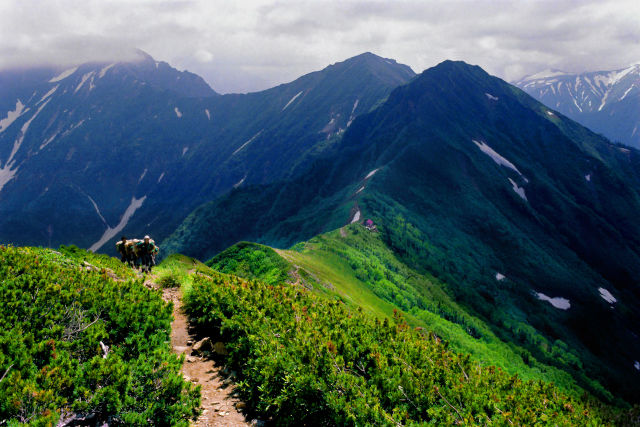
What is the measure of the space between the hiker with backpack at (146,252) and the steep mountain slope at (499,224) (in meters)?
64.3

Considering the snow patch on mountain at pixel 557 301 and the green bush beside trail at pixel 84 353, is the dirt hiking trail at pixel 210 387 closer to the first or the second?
the green bush beside trail at pixel 84 353

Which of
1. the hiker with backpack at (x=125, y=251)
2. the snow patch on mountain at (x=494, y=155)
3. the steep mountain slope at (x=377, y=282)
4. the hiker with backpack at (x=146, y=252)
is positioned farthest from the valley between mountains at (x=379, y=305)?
the hiker with backpack at (x=125, y=251)

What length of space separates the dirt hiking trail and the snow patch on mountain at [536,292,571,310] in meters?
109

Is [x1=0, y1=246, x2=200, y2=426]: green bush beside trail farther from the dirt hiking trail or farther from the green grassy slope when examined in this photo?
the green grassy slope

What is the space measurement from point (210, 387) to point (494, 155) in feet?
599

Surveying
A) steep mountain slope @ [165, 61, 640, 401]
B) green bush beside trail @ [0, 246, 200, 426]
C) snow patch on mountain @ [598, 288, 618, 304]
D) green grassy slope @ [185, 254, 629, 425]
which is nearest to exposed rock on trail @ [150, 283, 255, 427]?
green grassy slope @ [185, 254, 629, 425]

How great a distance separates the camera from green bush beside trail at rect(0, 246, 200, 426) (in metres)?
9.21

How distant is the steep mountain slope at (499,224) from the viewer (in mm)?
91375

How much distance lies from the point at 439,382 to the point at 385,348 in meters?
2.41

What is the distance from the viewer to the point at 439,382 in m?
13.4

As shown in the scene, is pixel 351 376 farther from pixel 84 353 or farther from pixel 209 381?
pixel 84 353

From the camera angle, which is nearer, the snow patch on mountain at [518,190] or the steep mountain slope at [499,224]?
the steep mountain slope at [499,224]

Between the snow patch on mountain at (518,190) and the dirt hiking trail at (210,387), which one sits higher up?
the snow patch on mountain at (518,190)

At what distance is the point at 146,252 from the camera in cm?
2769
